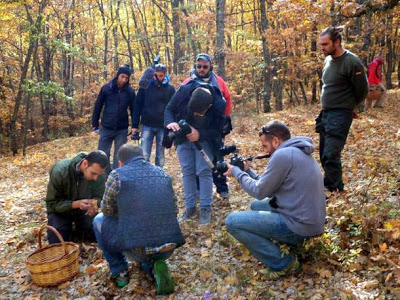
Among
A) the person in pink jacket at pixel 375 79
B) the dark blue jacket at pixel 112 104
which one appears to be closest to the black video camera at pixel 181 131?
the dark blue jacket at pixel 112 104

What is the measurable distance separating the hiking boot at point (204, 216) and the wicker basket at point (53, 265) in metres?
1.74

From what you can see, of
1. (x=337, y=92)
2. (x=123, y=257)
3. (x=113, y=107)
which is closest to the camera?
(x=123, y=257)

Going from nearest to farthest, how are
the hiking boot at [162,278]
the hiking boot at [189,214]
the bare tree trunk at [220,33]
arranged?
the hiking boot at [162,278] → the hiking boot at [189,214] → the bare tree trunk at [220,33]

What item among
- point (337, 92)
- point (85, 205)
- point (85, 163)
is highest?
point (337, 92)

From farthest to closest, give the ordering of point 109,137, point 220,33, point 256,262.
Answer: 1. point 220,33
2. point 109,137
3. point 256,262

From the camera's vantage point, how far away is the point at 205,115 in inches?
194

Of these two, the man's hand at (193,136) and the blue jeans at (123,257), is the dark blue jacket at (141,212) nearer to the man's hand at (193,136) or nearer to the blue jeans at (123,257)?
the blue jeans at (123,257)

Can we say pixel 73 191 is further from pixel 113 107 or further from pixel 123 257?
pixel 113 107

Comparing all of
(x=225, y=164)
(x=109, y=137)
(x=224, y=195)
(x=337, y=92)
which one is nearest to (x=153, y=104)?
(x=109, y=137)

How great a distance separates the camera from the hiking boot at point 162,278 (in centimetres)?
356

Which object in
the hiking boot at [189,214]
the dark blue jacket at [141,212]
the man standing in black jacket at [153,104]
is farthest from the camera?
the man standing in black jacket at [153,104]

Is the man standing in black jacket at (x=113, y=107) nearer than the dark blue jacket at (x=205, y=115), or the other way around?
the dark blue jacket at (x=205, y=115)

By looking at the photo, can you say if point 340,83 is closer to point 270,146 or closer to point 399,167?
point 270,146

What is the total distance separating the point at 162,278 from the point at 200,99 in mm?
2276
